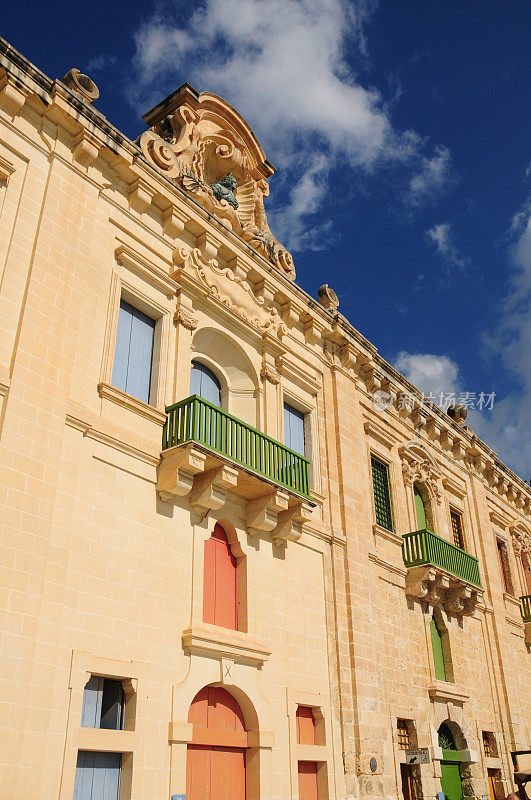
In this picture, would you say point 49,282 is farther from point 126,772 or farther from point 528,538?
point 528,538

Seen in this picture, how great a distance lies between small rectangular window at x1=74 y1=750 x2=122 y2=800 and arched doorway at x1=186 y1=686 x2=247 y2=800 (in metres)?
1.49

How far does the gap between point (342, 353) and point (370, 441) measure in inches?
95.7

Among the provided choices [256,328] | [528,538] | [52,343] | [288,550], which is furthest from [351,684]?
[528,538]

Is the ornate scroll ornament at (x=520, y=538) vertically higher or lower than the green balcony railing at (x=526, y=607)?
higher

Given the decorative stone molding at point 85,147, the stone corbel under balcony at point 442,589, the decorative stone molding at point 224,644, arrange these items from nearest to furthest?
the decorative stone molding at point 224,644 → the decorative stone molding at point 85,147 → the stone corbel under balcony at point 442,589

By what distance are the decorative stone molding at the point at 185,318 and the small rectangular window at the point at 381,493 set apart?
7.35 metres

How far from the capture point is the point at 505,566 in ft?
86.0

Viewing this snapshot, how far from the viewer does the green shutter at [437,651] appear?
60.6ft

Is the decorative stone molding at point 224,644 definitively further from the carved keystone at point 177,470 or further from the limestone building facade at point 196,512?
the carved keystone at point 177,470

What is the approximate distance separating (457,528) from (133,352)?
45.8 ft

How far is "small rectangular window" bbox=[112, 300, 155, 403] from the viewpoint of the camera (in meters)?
12.6

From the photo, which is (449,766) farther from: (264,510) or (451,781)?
(264,510)

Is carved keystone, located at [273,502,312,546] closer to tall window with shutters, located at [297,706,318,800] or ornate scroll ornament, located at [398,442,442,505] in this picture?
tall window with shutters, located at [297,706,318,800]

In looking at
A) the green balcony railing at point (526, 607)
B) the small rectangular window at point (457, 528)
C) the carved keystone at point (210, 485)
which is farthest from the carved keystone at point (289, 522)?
the green balcony railing at point (526, 607)
